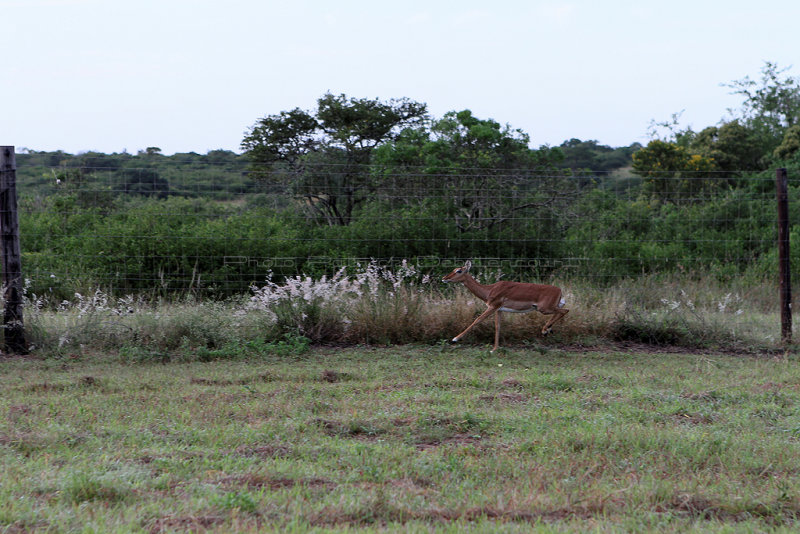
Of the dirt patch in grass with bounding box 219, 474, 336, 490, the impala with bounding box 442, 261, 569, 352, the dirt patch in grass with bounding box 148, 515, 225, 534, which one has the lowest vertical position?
the dirt patch in grass with bounding box 219, 474, 336, 490

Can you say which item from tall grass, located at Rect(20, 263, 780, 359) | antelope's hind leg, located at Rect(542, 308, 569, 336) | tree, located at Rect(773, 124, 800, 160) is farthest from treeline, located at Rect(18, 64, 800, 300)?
tree, located at Rect(773, 124, 800, 160)

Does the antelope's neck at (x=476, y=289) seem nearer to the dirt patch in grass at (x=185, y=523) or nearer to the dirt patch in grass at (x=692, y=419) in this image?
the dirt patch in grass at (x=692, y=419)

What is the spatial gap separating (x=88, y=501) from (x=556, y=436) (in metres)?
2.84

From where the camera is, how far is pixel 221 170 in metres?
11.6

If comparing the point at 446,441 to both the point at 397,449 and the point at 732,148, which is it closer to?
the point at 397,449

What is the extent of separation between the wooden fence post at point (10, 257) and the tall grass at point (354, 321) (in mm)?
185

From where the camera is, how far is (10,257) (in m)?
8.97

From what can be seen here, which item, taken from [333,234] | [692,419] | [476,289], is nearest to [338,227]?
[333,234]

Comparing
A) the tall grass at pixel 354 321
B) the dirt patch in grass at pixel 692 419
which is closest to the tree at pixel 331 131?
the tall grass at pixel 354 321

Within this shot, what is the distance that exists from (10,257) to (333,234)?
479 centimetres

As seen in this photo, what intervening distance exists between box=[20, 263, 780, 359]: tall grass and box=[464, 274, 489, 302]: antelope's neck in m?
0.50

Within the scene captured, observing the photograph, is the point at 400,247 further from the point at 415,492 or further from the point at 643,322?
the point at 415,492

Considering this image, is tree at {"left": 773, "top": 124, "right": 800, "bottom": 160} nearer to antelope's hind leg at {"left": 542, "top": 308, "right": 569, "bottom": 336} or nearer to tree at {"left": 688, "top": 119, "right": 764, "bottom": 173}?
tree at {"left": 688, "top": 119, "right": 764, "bottom": 173}

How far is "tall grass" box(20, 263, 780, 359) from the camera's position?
905cm
